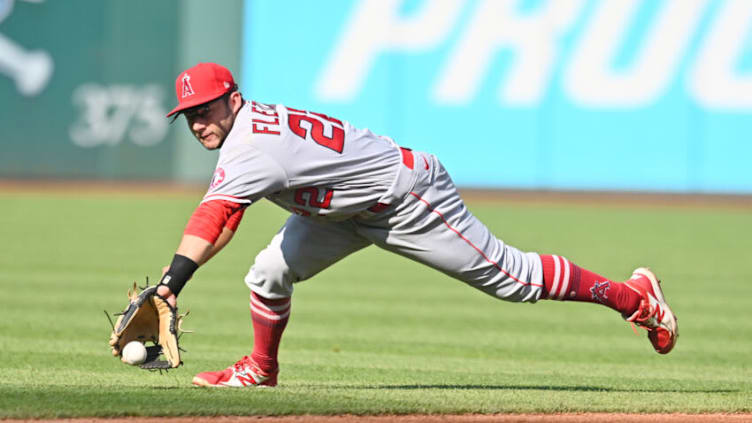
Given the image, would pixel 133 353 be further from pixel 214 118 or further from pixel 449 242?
pixel 449 242

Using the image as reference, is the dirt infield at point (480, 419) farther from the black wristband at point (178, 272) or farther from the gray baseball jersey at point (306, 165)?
the gray baseball jersey at point (306, 165)

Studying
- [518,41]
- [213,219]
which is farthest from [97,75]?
[213,219]

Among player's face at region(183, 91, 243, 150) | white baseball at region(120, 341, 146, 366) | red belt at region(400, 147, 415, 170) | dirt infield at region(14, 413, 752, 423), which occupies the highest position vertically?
player's face at region(183, 91, 243, 150)

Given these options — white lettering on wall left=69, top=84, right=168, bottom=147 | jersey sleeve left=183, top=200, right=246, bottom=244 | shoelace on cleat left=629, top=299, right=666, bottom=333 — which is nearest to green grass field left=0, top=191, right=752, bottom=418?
shoelace on cleat left=629, top=299, right=666, bottom=333

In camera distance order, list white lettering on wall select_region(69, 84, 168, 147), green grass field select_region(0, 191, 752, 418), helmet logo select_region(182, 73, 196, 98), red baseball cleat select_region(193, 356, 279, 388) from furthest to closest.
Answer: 1. white lettering on wall select_region(69, 84, 168, 147)
2. red baseball cleat select_region(193, 356, 279, 388)
3. green grass field select_region(0, 191, 752, 418)
4. helmet logo select_region(182, 73, 196, 98)

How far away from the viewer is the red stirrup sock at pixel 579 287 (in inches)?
183

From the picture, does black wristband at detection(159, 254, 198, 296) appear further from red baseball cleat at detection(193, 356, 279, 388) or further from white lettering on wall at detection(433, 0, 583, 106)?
white lettering on wall at detection(433, 0, 583, 106)

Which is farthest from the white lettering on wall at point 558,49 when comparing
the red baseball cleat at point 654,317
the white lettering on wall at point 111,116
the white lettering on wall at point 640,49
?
the red baseball cleat at point 654,317

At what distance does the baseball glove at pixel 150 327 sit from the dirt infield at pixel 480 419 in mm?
280

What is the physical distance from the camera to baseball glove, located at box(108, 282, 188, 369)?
4.07 meters

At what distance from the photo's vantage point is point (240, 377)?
488 centimetres

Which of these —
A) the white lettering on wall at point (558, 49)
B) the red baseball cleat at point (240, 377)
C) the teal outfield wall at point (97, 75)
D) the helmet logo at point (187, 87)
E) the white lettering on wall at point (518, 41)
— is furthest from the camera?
the teal outfield wall at point (97, 75)

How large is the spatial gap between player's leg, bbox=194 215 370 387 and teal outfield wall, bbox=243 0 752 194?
15114mm

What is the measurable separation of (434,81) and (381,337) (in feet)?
45.1
